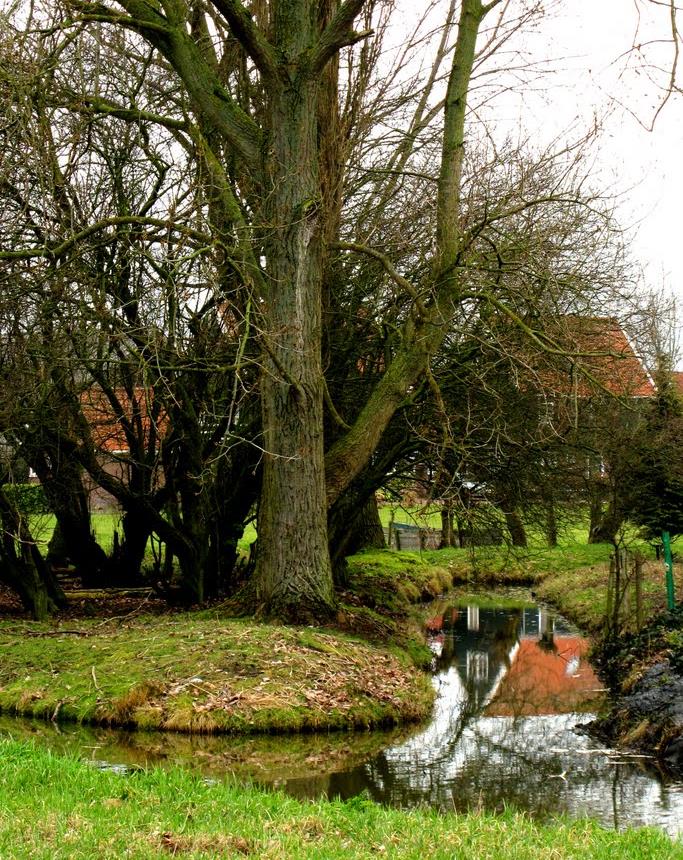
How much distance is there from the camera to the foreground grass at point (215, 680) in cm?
1065

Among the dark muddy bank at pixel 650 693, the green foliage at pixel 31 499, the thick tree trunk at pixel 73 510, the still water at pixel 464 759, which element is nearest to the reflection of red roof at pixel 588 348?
the dark muddy bank at pixel 650 693

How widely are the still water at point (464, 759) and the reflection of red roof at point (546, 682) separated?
0.04 m

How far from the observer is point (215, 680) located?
11.1 metres

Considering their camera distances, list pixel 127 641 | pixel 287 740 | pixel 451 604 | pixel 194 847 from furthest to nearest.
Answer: pixel 451 604, pixel 127 641, pixel 287 740, pixel 194 847

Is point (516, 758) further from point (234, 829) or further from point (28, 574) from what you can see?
point (28, 574)

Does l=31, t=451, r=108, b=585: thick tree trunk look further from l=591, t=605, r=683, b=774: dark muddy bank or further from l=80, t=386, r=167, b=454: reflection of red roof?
l=591, t=605, r=683, b=774: dark muddy bank

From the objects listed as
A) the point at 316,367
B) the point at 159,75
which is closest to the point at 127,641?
the point at 316,367

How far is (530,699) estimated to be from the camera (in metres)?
13.5

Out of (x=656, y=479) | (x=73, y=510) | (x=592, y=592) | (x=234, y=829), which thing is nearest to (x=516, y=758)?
(x=234, y=829)

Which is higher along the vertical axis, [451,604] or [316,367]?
[316,367]

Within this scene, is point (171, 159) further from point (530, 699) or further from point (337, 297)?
point (530, 699)

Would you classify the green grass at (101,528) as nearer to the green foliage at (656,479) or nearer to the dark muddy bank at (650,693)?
the dark muddy bank at (650,693)

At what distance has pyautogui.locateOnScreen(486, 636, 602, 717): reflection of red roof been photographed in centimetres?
1290

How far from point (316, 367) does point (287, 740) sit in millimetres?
5234
